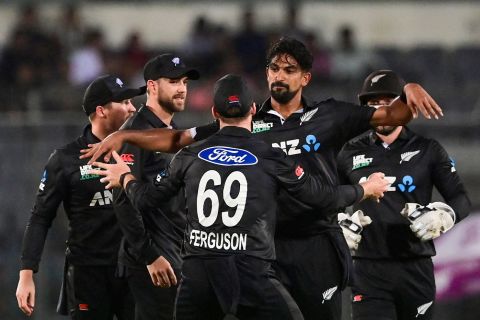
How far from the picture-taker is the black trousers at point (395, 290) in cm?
851

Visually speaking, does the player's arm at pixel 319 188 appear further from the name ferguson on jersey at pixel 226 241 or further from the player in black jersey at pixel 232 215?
the name ferguson on jersey at pixel 226 241

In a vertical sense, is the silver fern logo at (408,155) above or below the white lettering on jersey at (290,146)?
below

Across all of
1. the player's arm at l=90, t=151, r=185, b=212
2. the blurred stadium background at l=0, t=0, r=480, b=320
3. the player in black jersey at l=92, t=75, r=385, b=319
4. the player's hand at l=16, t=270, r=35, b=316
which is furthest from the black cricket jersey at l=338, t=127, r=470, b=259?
the blurred stadium background at l=0, t=0, r=480, b=320

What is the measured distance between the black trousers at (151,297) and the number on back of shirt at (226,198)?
151cm

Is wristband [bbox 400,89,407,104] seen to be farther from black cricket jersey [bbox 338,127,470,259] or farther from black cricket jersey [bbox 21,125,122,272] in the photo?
black cricket jersey [bbox 21,125,122,272]

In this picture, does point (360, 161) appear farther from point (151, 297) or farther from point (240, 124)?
point (240, 124)

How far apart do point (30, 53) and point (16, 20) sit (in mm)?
2594

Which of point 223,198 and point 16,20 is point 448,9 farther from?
point 223,198

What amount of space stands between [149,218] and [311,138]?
1.26 meters

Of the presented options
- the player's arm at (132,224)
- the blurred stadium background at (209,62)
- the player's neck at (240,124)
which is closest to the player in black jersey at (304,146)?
the player's arm at (132,224)

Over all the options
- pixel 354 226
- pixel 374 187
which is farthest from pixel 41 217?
pixel 374 187

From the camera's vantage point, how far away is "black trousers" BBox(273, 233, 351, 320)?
7789 millimetres

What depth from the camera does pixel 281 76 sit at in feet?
25.4

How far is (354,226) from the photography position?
8.40 metres
